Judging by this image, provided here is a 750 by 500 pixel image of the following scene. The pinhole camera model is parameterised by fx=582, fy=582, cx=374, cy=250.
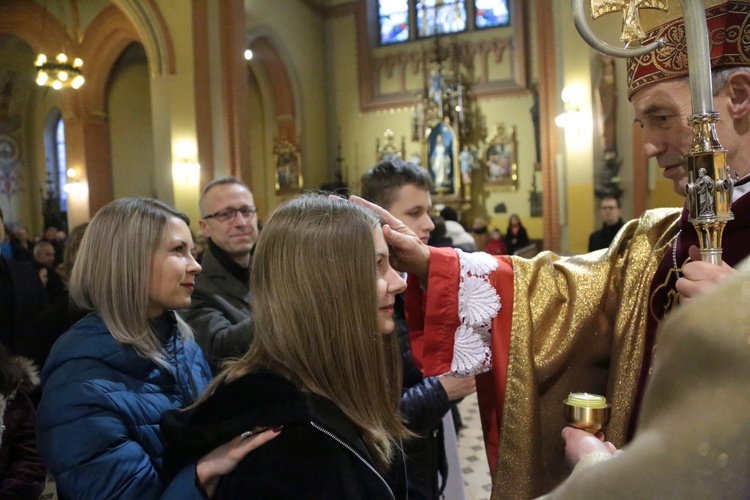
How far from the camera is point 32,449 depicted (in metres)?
1.95

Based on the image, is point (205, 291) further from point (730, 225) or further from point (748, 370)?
point (748, 370)

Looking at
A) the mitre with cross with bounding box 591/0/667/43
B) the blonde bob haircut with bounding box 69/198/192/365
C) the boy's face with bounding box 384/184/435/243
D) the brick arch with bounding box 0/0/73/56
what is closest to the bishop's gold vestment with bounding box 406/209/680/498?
the mitre with cross with bounding box 591/0/667/43

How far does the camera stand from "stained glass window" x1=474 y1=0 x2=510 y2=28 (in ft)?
45.7

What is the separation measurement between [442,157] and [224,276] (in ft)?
38.1

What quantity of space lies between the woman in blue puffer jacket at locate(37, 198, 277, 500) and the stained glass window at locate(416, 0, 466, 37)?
13737 millimetres

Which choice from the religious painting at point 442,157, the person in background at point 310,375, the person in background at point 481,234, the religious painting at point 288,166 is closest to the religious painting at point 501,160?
the religious painting at point 442,157

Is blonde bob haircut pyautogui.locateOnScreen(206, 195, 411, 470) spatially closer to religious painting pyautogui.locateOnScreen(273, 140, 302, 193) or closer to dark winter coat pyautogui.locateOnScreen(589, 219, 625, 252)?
dark winter coat pyautogui.locateOnScreen(589, 219, 625, 252)

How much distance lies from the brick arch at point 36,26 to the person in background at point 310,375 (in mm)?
12098

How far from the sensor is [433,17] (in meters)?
14.6

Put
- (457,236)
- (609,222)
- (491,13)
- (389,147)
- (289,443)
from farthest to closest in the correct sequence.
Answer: (389,147) → (491,13) → (609,222) → (457,236) → (289,443)

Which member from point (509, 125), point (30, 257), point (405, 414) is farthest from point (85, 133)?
point (405, 414)

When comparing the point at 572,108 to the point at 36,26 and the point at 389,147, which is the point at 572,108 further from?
the point at 36,26

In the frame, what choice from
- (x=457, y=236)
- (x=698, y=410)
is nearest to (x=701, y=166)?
(x=698, y=410)

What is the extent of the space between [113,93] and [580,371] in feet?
42.5
